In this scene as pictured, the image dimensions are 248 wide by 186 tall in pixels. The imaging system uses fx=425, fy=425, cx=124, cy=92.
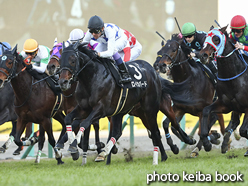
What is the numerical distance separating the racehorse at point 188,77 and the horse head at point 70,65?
5.70 ft

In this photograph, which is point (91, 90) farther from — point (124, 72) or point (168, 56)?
point (168, 56)

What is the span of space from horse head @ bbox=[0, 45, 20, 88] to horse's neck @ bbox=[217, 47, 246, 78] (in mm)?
2875

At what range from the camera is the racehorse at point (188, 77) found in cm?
676

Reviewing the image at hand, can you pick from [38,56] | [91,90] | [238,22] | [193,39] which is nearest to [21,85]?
[38,56]

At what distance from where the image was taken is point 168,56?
21.8 feet

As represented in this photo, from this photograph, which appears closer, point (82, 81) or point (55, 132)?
point (82, 81)

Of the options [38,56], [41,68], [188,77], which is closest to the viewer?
[41,68]

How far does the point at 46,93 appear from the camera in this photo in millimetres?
6574

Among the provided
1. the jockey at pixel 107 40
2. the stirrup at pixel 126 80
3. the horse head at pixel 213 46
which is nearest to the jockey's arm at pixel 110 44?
the jockey at pixel 107 40

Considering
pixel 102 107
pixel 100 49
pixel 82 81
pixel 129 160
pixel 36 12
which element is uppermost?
pixel 36 12

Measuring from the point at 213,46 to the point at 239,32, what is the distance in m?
0.64

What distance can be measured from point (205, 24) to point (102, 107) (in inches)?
447

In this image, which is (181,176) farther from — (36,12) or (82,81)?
(36,12)

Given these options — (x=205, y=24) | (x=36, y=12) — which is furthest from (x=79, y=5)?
(x=205, y=24)
